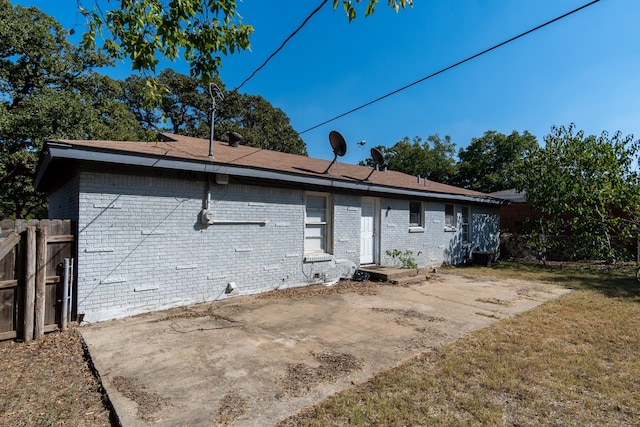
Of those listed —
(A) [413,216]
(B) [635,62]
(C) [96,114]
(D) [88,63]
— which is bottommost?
(A) [413,216]

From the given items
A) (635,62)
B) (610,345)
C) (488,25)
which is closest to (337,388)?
(610,345)

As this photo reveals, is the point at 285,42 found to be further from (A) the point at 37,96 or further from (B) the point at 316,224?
(A) the point at 37,96

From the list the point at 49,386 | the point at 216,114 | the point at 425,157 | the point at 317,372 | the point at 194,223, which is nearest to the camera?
the point at 49,386

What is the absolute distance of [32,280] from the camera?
4.55 m

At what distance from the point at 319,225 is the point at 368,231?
209 centimetres

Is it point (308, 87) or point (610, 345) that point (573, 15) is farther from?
point (308, 87)

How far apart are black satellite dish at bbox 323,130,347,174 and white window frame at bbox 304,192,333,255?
95cm

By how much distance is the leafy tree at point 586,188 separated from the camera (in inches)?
401

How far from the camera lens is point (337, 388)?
323 cm

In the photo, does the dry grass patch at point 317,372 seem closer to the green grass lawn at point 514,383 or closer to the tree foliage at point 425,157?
the green grass lawn at point 514,383

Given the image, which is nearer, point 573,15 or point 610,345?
point 610,345

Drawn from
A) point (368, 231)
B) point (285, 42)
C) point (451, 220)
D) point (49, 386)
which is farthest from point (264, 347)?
point (451, 220)

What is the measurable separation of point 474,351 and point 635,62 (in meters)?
6.54

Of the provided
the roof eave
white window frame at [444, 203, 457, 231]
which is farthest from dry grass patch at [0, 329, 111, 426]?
white window frame at [444, 203, 457, 231]
